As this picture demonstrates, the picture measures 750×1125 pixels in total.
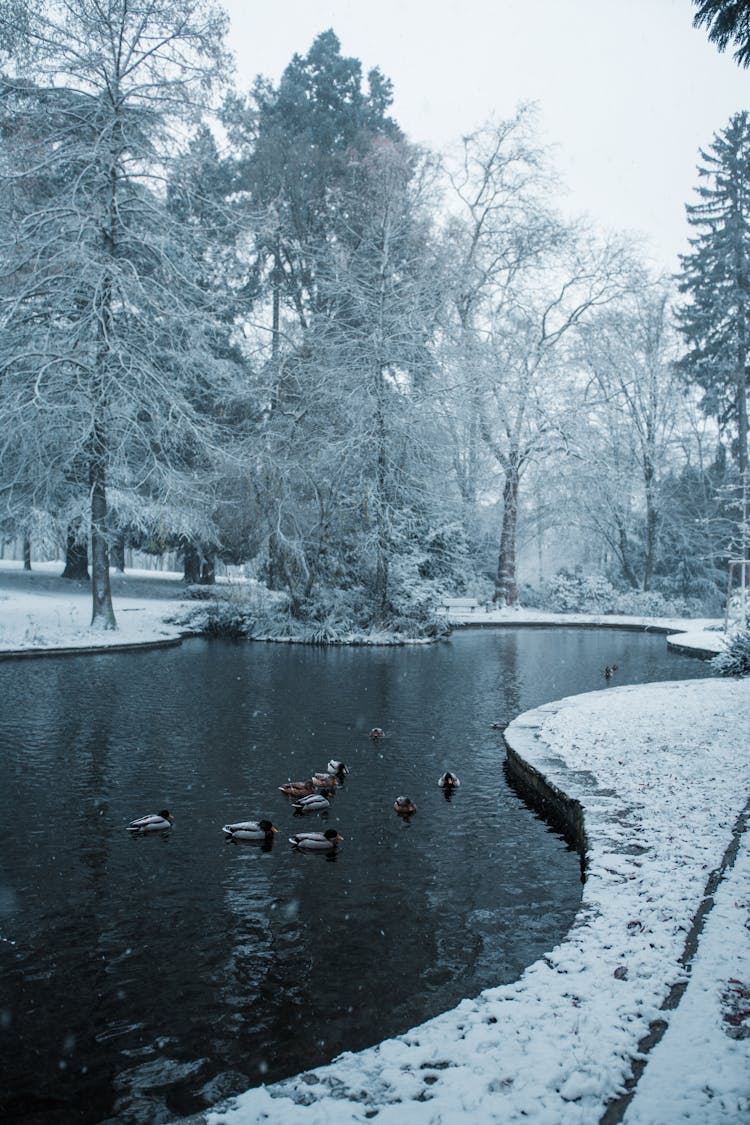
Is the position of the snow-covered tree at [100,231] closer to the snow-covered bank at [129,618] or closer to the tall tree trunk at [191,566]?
the snow-covered bank at [129,618]

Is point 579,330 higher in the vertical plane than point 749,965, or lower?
higher

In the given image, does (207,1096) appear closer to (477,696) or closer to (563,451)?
(477,696)

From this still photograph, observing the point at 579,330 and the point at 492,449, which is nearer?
the point at 492,449

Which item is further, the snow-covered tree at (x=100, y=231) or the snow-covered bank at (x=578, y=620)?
the snow-covered bank at (x=578, y=620)

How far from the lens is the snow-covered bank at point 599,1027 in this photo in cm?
299

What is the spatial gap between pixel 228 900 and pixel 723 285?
37.9 meters

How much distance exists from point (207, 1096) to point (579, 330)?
116 ft

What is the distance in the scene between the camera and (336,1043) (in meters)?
3.89

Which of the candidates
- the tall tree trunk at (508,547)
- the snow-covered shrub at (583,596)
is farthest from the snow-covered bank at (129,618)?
the snow-covered shrub at (583,596)

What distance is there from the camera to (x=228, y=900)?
5.53m

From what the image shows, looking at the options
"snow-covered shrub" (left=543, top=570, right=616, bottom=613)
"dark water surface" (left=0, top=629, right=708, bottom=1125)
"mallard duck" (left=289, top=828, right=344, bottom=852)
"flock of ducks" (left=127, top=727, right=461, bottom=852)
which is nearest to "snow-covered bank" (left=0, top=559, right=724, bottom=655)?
"snow-covered shrub" (left=543, top=570, right=616, bottom=613)

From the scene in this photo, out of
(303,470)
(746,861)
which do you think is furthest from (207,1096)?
(303,470)

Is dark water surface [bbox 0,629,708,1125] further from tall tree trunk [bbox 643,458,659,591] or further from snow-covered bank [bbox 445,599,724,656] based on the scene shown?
tall tree trunk [bbox 643,458,659,591]

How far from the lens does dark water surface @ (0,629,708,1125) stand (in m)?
3.84
